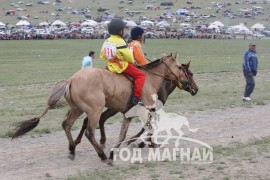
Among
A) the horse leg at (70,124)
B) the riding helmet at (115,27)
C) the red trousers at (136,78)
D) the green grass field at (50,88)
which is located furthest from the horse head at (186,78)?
the green grass field at (50,88)

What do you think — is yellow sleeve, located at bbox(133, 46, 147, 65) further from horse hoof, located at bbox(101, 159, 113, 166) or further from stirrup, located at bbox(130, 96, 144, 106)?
horse hoof, located at bbox(101, 159, 113, 166)

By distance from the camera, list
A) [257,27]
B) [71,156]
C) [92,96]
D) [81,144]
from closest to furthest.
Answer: [92,96]
[71,156]
[81,144]
[257,27]

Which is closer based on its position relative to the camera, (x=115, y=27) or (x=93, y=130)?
(x=93, y=130)

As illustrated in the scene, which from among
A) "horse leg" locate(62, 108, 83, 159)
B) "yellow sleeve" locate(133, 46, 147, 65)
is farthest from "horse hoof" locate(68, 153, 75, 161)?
"yellow sleeve" locate(133, 46, 147, 65)

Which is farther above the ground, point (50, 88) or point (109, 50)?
point (109, 50)

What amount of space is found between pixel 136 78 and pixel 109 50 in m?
0.74

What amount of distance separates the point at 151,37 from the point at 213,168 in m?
70.3

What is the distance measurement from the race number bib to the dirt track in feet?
6.29

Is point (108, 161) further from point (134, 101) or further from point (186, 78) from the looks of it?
point (186, 78)

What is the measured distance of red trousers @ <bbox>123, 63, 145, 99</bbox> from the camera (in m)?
9.55

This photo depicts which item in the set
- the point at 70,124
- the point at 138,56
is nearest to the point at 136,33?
the point at 138,56

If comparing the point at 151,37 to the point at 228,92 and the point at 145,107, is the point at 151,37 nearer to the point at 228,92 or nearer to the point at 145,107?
the point at 228,92

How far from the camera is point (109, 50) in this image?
30.9 ft

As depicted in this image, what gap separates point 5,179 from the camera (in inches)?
313
